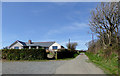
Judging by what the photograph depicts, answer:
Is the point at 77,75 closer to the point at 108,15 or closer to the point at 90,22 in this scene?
the point at 108,15

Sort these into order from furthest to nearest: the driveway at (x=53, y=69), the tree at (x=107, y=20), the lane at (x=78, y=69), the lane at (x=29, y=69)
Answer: the tree at (x=107, y=20)
the lane at (x=29, y=69)
the driveway at (x=53, y=69)
the lane at (x=78, y=69)

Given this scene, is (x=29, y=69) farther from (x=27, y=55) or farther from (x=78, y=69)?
(x=27, y=55)

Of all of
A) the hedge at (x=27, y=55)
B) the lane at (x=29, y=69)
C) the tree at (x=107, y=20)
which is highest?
the tree at (x=107, y=20)

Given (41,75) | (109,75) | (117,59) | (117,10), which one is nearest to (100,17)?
(117,10)

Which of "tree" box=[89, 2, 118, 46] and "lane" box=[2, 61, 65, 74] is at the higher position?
"tree" box=[89, 2, 118, 46]

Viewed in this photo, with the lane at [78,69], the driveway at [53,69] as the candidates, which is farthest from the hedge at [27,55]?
the lane at [78,69]

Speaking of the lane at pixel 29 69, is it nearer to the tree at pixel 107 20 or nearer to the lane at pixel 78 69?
the lane at pixel 78 69

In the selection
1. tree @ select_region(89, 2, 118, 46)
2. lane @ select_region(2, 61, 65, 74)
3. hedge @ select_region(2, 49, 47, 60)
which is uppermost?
tree @ select_region(89, 2, 118, 46)

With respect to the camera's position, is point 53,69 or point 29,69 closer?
point 53,69

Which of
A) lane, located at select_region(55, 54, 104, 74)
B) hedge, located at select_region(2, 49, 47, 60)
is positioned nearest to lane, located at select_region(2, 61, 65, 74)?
lane, located at select_region(55, 54, 104, 74)

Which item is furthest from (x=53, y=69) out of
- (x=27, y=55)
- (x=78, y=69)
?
(x=27, y=55)

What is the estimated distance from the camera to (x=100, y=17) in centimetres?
2058

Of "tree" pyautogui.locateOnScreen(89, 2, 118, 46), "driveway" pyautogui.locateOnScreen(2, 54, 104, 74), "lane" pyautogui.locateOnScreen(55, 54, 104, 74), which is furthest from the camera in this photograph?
"tree" pyautogui.locateOnScreen(89, 2, 118, 46)

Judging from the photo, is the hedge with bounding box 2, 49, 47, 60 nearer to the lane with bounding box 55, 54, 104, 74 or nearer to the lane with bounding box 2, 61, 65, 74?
the lane with bounding box 2, 61, 65, 74
